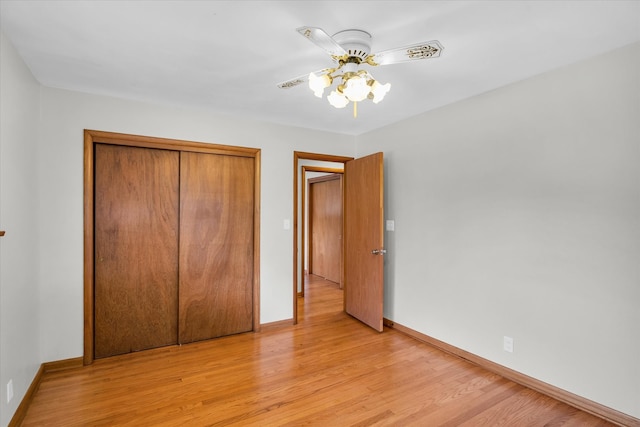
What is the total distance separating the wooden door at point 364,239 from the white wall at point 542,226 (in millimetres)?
385

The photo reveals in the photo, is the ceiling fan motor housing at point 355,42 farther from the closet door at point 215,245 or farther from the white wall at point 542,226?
the closet door at point 215,245

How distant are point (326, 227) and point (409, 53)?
458 centimetres

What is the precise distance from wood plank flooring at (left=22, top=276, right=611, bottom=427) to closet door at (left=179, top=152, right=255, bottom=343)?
11.5 inches

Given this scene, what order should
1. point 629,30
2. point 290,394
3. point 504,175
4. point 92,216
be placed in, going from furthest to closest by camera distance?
point 92,216
point 504,175
point 290,394
point 629,30

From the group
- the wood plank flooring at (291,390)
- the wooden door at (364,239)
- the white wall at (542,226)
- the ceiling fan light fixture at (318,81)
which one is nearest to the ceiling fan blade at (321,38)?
the ceiling fan light fixture at (318,81)

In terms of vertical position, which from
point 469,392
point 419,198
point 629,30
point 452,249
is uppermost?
point 629,30

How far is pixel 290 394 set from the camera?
227 cm

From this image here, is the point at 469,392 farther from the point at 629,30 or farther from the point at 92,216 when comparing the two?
the point at 92,216

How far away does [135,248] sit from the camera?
294 centimetres

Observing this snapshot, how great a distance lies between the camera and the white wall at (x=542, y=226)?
1963 mm

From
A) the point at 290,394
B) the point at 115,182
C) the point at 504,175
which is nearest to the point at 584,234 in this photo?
the point at 504,175

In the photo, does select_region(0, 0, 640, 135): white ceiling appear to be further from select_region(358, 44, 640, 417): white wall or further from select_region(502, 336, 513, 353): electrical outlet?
select_region(502, 336, 513, 353): electrical outlet

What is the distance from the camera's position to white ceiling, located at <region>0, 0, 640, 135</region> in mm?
1612

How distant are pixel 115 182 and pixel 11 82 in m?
1.09
